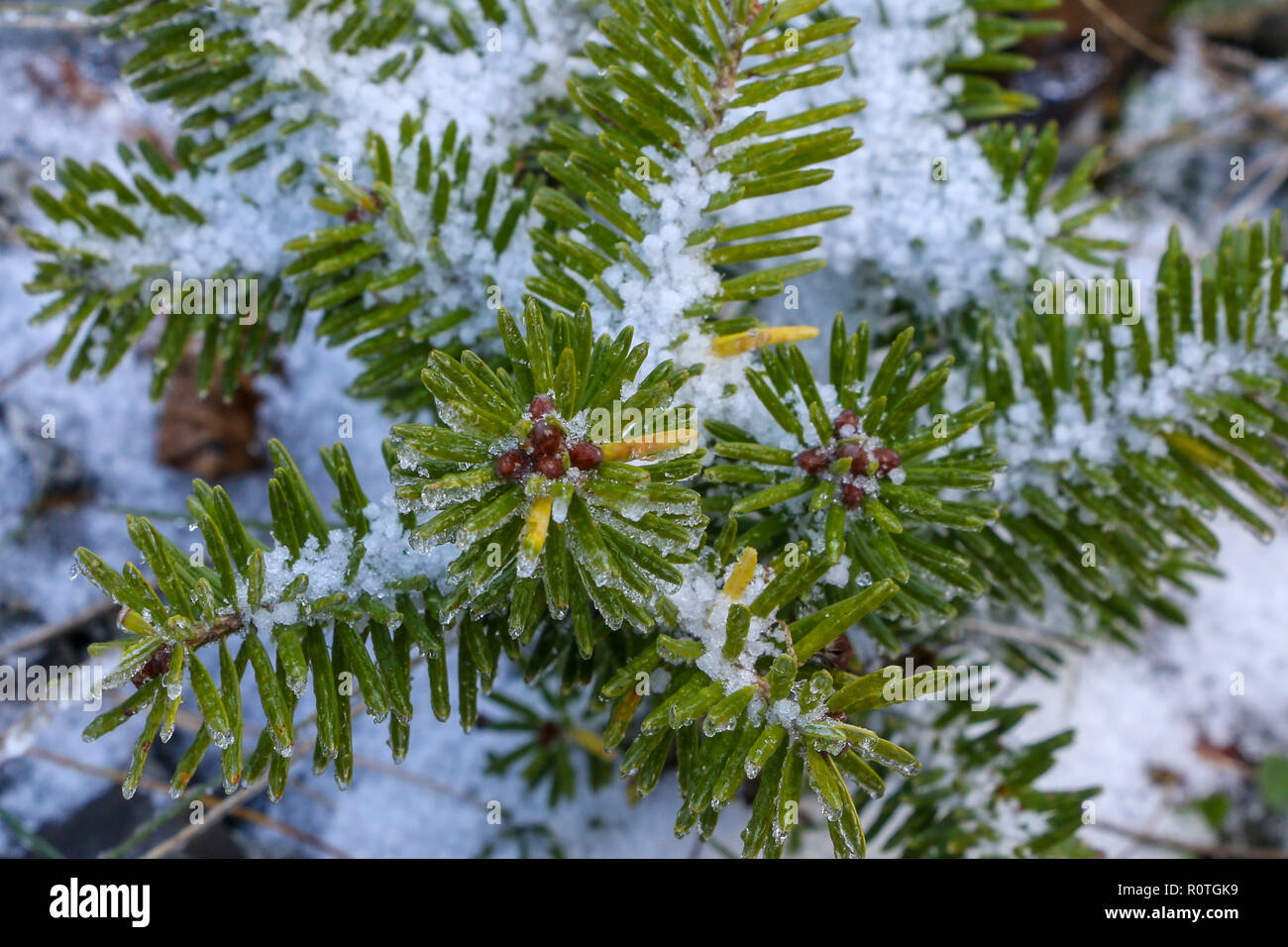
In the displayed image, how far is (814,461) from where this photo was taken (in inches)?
37.7

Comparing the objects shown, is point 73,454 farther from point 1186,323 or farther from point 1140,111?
point 1140,111

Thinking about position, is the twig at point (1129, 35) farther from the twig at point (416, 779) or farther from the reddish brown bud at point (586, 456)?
the twig at point (416, 779)

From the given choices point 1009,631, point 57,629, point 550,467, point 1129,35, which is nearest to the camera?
point 550,467

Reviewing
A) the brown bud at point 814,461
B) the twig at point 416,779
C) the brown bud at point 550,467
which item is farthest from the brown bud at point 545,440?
the twig at point 416,779

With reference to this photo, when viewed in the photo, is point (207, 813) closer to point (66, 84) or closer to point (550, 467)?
point (550, 467)

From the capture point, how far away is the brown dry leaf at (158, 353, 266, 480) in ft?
6.38

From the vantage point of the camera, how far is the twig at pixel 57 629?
5.68 feet

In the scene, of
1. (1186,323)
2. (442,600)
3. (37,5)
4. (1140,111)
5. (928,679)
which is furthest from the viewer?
(1140,111)

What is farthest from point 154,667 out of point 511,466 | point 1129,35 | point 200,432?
point 1129,35

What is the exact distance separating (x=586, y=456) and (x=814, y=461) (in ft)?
0.99

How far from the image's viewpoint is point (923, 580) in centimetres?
101

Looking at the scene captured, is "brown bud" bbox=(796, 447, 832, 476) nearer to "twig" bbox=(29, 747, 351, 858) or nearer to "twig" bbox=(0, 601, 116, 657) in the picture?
"twig" bbox=(29, 747, 351, 858)

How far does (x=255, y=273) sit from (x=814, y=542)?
0.82 meters

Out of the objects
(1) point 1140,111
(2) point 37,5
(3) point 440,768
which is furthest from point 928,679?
(1) point 1140,111
